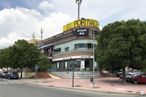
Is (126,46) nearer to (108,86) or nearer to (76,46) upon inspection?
(108,86)

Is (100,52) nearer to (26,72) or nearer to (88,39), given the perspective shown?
(88,39)

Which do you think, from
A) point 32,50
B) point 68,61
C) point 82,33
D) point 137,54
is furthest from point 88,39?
point 137,54

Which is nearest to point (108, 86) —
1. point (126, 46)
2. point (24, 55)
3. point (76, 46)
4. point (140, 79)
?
point (126, 46)

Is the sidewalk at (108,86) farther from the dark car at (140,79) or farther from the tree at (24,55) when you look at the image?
the tree at (24,55)

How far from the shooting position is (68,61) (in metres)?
70.8

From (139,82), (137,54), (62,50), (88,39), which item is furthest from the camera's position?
(62,50)

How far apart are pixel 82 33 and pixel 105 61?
20.8 meters

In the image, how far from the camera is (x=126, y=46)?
44062mm

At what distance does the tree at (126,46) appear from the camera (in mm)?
44406

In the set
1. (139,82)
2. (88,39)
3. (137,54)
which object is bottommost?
(139,82)

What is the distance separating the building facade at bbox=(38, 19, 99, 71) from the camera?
6669 centimetres

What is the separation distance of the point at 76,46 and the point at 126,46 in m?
25.1

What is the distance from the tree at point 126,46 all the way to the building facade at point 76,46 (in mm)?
15844

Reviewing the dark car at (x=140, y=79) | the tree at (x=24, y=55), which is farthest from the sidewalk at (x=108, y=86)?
the tree at (x=24, y=55)
